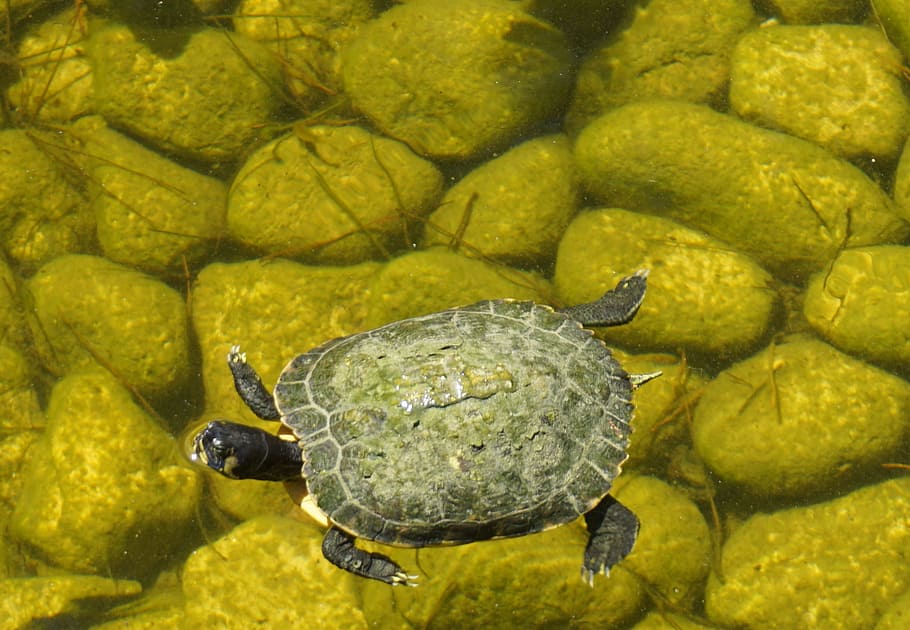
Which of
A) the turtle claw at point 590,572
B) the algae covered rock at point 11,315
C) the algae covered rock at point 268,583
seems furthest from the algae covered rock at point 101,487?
the turtle claw at point 590,572

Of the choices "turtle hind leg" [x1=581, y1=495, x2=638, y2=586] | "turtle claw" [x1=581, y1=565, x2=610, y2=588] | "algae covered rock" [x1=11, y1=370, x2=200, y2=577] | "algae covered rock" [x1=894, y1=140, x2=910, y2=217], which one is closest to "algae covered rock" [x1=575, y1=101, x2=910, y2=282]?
"algae covered rock" [x1=894, y1=140, x2=910, y2=217]

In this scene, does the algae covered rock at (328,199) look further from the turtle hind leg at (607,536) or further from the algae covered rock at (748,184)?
the turtle hind leg at (607,536)

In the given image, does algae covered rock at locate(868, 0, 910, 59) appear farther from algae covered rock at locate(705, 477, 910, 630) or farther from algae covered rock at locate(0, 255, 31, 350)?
algae covered rock at locate(0, 255, 31, 350)

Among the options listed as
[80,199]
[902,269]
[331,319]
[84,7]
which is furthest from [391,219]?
[902,269]

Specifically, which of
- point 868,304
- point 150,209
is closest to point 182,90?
point 150,209

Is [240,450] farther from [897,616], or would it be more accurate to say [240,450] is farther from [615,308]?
[897,616]

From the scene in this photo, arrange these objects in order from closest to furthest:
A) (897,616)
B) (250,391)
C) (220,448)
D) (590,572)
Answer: (220,448)
(590,572)
(250,391)
(897,616)

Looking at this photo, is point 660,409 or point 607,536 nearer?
point 607,536
